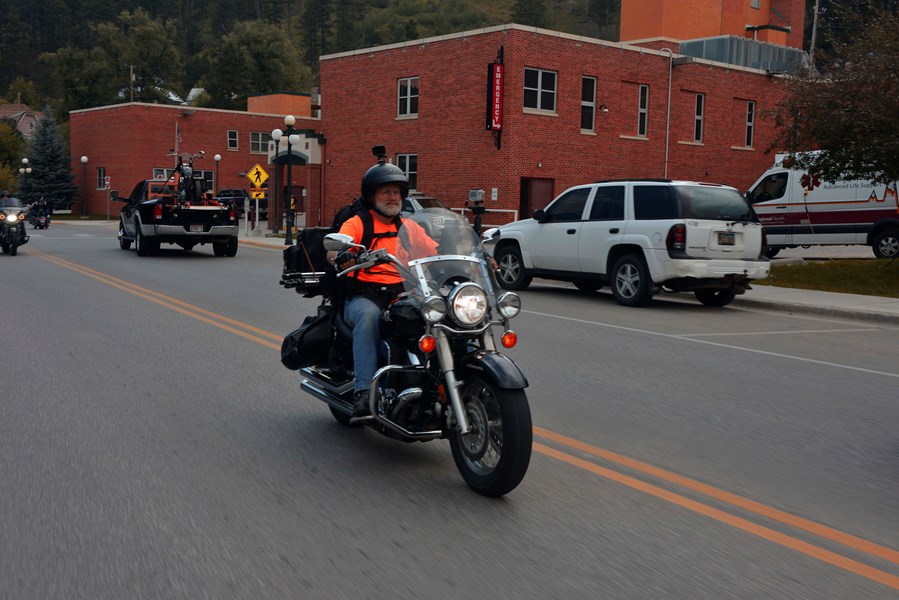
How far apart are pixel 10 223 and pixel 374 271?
21240 mm

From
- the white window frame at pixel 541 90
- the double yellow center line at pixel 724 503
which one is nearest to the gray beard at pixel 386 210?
the double yellow center line at pixel 724 503

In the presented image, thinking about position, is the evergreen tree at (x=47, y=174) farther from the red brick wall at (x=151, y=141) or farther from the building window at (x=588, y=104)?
the building window at (x=588, y=104)

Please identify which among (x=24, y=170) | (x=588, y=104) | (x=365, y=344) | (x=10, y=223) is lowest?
(x=10, y=223)

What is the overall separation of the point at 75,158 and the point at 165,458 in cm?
7076

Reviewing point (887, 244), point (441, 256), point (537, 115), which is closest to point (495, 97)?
point (537, 115)

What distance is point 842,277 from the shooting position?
2023cm

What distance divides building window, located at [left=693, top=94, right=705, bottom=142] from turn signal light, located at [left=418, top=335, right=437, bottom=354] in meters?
36.1

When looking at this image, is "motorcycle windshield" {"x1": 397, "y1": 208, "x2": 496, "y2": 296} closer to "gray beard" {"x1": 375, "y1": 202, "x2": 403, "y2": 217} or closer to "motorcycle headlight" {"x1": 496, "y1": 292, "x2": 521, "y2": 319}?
"motorcycle headlight" {"x1": 496, "y1": 292, "x2": 521, "y2": 319}

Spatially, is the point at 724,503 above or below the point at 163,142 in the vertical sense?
below

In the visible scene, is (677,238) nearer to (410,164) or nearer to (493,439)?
(493,439)

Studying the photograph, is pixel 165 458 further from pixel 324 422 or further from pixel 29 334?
pixel 29 334

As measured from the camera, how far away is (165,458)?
590 centimetres

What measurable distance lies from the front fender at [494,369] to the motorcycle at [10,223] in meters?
22.0

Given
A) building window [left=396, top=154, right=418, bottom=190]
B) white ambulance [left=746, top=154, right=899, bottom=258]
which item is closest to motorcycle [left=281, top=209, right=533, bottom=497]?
white ambulance [left=746, top=154, right=899, bottom=258]
